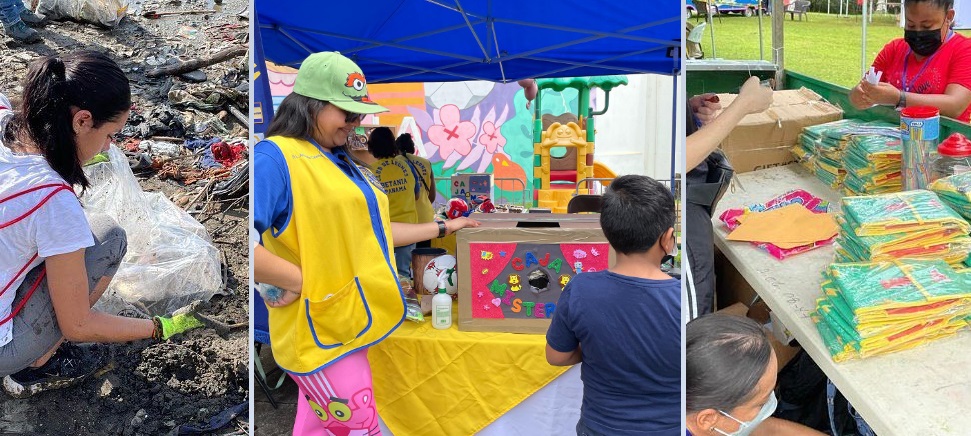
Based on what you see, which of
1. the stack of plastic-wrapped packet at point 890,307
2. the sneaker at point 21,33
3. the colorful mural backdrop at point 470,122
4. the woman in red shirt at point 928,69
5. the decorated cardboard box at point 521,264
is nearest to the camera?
the stack of plastic-wrapped packet at point 890,307

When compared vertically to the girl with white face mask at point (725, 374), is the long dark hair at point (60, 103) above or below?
above

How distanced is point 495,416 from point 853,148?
165 centimetres

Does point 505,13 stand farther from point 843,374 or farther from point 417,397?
point 843,374

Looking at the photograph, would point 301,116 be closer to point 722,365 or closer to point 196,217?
point 722,365

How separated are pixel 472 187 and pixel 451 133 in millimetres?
3152

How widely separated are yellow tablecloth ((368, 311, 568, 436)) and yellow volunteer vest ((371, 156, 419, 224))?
1.36m

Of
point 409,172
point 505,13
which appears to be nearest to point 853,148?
point 505,13

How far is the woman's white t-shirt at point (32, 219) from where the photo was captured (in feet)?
7.20

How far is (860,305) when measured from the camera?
1712 mm

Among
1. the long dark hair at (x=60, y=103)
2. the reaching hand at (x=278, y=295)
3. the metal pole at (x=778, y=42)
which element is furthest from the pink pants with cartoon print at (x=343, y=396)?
the metal pole at (x=778, y=42)

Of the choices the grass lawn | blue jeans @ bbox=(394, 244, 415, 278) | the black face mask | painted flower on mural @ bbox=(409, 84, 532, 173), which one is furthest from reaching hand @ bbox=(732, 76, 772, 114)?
the grass lawn

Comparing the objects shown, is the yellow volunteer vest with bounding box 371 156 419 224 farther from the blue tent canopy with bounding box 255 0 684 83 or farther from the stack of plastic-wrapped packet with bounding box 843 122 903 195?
the stack of plastic-wrapped packet with bounding box 843 122 903 195

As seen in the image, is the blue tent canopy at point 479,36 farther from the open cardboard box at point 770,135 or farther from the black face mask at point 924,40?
the black face mask at point 924,40

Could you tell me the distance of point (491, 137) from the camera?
7.93 meters
